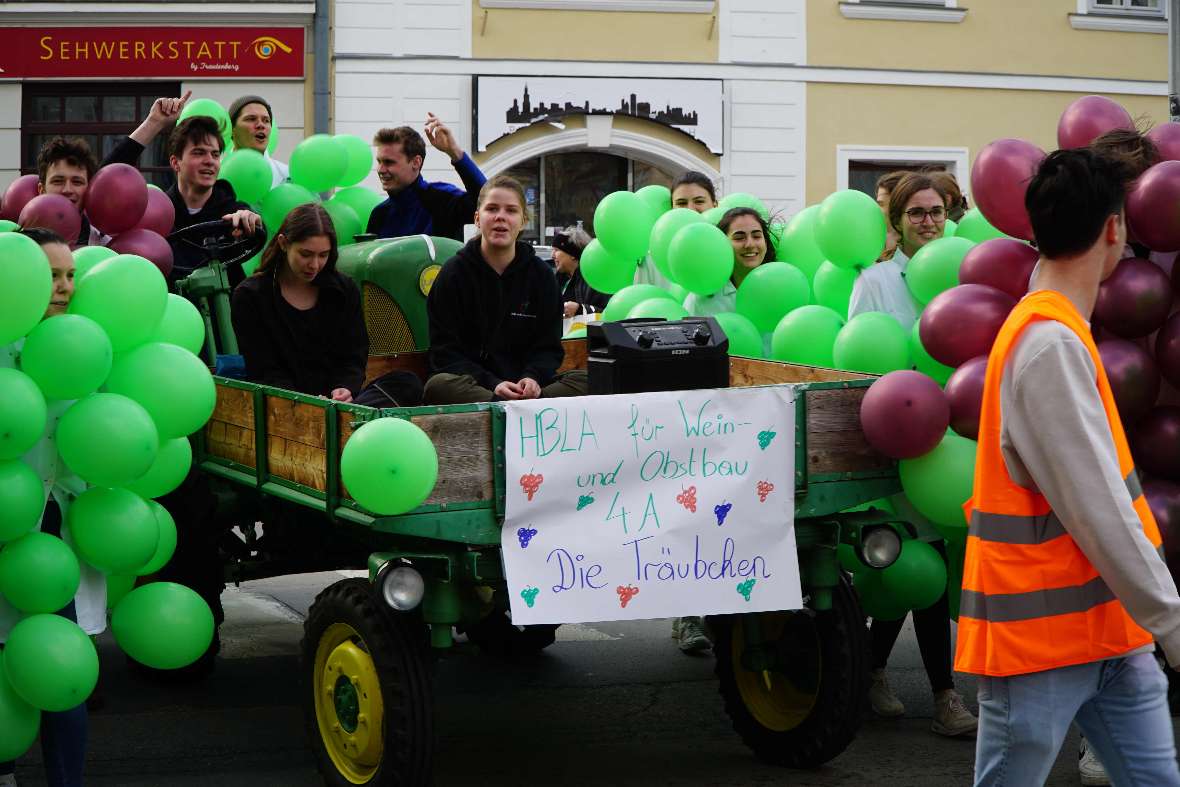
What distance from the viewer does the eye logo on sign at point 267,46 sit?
17.1 meters

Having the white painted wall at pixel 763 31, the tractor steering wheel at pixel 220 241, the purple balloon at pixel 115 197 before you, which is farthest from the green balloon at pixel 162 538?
the white painted wall at pixel 763 31

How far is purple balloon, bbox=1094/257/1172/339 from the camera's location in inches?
196

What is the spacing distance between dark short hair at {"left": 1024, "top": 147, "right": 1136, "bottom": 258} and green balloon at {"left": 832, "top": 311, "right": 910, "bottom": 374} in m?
2.49

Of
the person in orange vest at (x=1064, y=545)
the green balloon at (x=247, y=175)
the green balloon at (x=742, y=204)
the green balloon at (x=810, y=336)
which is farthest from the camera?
the green balloon at (x=247, y=175)

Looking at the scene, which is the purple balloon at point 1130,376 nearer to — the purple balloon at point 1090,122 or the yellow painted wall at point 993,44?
the purple balloon at point 1090,122

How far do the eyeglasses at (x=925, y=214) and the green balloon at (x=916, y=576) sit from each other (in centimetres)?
139

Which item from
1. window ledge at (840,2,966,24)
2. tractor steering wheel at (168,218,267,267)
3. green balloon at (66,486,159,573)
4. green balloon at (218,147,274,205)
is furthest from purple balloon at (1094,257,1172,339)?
window ledge at (840,2,966,24)

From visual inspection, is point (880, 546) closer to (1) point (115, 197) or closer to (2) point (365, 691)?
(2) point (365, 691)

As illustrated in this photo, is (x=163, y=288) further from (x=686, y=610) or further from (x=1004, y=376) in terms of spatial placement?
(x=1004, y=376)

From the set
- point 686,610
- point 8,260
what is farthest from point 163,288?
point 686,610

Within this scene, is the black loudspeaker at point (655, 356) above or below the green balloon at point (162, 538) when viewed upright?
above

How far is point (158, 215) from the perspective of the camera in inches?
252

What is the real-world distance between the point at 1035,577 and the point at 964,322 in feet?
6.88

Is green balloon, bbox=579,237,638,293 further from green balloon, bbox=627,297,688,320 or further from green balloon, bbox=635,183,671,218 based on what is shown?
green balloon, bbox=627,297,688,320
